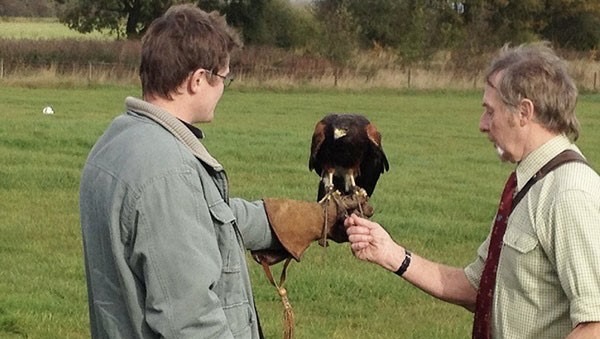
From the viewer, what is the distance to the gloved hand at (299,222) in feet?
13.2

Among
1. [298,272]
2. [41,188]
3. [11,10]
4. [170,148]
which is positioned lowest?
[11,10]

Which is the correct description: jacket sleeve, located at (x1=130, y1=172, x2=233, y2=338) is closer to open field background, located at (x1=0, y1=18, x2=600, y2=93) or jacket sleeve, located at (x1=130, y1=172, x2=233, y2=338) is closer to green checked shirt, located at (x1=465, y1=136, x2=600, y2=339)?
green checked shirt, located at (x1=465, y1=136, x2=600, y2=339)

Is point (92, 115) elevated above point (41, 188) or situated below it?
below

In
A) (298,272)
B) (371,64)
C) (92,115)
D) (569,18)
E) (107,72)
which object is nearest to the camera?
(298,272)

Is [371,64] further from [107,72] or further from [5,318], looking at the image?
[5,318]

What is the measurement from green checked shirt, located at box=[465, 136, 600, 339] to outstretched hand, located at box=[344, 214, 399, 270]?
671mm

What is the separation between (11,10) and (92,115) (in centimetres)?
5769

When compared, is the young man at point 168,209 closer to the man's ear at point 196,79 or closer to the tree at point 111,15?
the man's ear at point 196,79

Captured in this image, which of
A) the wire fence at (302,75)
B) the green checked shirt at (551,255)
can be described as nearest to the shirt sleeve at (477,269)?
the green checked shirt at (551,255)

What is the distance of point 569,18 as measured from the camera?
57969 millimetres

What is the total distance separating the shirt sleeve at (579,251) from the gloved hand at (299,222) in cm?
110

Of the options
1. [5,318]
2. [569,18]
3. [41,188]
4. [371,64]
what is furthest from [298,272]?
[569,18]

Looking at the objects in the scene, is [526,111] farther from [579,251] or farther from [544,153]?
[579,251]

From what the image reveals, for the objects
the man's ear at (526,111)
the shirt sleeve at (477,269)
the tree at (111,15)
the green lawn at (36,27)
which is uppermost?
the man's ear at (526,111)
